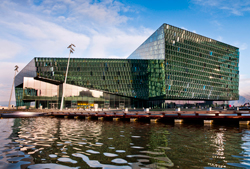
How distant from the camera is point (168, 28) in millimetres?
78312

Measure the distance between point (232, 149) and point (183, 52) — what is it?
247ft

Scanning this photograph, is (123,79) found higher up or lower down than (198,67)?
lower down

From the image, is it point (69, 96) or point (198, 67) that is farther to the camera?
point (198, 67)

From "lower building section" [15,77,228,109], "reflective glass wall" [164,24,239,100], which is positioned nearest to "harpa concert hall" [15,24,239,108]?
"lower building section" [15,77,228,109]

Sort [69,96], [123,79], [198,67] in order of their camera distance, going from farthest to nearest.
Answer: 1. [198,67]
2. [69,96]
3. [123,79]

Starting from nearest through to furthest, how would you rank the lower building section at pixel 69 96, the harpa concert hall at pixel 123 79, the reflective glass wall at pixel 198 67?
the harpa concert hall at pixel 123 79, the lower building section at pixel 69 96, the reflective glass wall at pixel 198 67

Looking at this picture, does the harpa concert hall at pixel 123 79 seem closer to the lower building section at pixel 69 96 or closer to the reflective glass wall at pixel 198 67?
the lower building section at pixel 69 96

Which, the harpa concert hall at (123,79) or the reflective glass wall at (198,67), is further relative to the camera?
the reflective glass wall at (198,67)

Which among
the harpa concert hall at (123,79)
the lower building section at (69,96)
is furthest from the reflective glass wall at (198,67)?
the lower building section at (69,96)

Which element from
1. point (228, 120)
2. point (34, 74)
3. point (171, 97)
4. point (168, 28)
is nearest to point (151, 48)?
point (168, 28)

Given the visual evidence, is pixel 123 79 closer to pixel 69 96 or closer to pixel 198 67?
pixel 69 96

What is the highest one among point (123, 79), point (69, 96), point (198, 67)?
point (198, 67)

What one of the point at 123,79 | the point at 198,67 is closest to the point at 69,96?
the point at 123,79

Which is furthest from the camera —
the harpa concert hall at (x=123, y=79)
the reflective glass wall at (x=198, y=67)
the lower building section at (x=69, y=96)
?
the reflective glass wall at (x=198, y=67)
